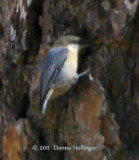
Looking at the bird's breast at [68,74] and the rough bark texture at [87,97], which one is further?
the bird's breast at [68,74]

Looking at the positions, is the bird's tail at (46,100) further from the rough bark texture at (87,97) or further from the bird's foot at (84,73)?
the bird's foot at (84,73)

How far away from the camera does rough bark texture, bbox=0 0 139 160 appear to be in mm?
2955

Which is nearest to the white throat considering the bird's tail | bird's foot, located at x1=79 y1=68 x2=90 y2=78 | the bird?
the bird

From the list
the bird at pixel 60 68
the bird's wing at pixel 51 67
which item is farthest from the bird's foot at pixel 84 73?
the bird's wing at pixel 51 67

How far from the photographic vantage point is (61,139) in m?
3.07

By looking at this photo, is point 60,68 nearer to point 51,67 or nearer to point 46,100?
point 51,67

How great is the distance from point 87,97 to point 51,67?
304mm

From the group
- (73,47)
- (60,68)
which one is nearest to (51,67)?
(60,68)

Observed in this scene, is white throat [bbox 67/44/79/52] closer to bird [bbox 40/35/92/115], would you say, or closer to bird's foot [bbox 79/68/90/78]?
bird [bbox 40/35/92/115]

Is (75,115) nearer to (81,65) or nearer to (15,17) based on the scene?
(81,65)

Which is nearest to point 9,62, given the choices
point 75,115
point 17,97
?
point 17,97

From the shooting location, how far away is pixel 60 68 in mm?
3127

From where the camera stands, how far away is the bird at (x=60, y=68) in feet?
10.0

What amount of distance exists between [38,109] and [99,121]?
439mm
